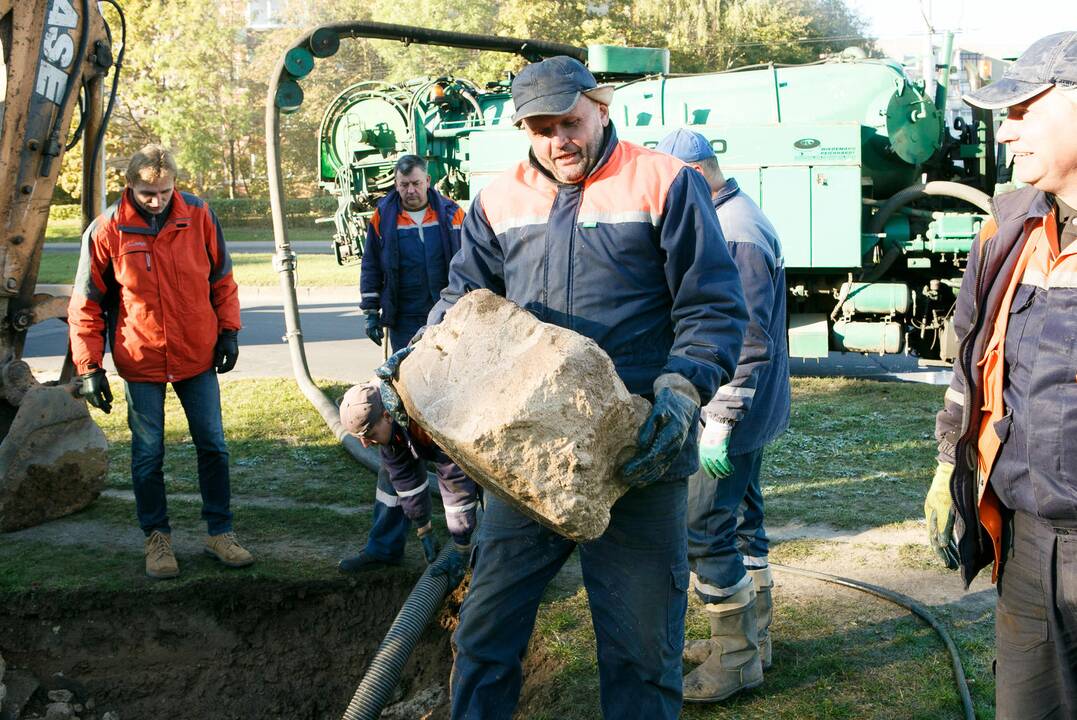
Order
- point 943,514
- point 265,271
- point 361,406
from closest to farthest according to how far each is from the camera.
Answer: point 943,514 < point 361,406 < point 265,271

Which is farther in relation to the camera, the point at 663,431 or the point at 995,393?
the point at 663,431

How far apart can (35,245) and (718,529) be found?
4.41 meters

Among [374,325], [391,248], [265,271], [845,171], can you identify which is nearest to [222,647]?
[374,325]

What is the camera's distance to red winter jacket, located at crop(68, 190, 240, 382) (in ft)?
16.2

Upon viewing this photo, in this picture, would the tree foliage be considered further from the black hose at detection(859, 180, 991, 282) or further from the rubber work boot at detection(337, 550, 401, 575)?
the rubber work boot at detection(337, 550, 401, 575)

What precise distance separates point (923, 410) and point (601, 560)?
5.86 meters

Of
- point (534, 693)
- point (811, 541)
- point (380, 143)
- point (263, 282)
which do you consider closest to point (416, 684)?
point (534, 693)

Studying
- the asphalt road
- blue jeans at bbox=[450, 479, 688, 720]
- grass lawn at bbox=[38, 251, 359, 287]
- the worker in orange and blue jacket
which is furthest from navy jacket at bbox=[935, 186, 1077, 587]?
grass lawn at bbox=[38, 251, 359, 287]

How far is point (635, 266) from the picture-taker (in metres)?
2.99

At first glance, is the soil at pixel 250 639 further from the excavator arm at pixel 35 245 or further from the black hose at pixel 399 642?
the excavator arm at pixel 35 245

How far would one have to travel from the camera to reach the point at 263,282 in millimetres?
18672

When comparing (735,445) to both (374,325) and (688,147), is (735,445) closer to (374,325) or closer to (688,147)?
(688,147)

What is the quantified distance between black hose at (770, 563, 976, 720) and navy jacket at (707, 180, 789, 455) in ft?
3.45

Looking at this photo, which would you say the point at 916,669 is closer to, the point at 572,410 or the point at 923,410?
the point at 572,410
